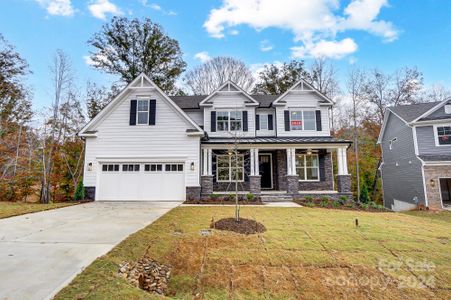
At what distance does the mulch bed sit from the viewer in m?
5.80

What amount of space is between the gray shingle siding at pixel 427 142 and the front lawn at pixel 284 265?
460 inches

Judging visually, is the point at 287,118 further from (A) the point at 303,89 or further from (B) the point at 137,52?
(B) the point at 137,52

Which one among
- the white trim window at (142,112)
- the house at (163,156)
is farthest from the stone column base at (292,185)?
the white trim window at (142,112)

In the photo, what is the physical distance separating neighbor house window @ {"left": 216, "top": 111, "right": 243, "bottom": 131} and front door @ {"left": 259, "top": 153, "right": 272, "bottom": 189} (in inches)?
106

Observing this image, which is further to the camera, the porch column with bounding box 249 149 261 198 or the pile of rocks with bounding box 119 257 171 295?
the porch column with bounding box 249 149 261 198

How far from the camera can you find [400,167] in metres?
16.6

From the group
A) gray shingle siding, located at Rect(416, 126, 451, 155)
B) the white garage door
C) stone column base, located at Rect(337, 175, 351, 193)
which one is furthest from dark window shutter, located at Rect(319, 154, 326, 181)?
the white garage door

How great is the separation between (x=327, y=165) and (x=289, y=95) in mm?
5415

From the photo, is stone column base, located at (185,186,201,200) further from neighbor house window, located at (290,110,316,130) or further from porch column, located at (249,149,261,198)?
neighbor house window, located at (290,110,316,130)

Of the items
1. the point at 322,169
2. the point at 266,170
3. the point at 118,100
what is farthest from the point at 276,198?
the point at 118,100

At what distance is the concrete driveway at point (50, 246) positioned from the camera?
9.68ft

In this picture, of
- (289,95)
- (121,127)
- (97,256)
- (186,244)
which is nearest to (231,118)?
(289,95)

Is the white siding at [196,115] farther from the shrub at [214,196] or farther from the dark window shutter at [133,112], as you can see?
the shrub at [214,196]

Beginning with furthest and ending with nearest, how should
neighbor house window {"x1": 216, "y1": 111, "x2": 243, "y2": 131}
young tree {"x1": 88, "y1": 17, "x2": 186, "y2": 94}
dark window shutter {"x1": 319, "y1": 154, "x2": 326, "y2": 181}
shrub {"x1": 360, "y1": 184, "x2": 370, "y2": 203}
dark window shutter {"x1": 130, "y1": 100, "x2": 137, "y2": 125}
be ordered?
young tree {"x1": 88, "y1": 17, "x2": 186, "y2": 94} → shrub {"x1": 360, "y1": 184, "x2": 370, "y2": 203} → neighbor house window {"x1": 216, "y1": 111, "x2": 243, "y2": 131} → dark window shutter {"x1": 319, "y1": 154, "x2": 326, "y2": 181} → dark window shutter {"x1": 130, "y1": 100, "x2": 137, "y2": 125}
